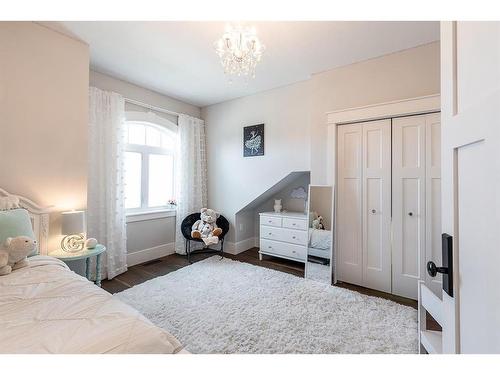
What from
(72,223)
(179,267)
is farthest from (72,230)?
(179,267)

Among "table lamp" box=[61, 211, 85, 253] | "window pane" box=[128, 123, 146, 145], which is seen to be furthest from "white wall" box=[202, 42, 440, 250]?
"table lamp" box=[61, 211, 85, 253]

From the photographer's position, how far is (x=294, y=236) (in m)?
3.32

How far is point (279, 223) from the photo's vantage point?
3.48 meters

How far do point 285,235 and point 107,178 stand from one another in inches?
101

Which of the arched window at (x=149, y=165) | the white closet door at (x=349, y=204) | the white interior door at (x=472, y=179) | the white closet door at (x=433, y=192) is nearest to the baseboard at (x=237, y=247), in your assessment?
the arched window at (x=149, y=165)

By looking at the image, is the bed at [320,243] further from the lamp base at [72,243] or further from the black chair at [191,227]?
the lamp base at [72,243]

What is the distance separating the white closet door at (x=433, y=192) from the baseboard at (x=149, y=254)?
3.49m

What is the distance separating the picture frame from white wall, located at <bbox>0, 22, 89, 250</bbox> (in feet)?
7.21

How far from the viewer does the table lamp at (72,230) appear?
7.02 ft

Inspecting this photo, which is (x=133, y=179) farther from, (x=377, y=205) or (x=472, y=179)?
(x=472, y=179)

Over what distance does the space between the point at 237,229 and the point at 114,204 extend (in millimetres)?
A: 1955

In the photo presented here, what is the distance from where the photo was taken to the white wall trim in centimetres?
223
